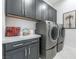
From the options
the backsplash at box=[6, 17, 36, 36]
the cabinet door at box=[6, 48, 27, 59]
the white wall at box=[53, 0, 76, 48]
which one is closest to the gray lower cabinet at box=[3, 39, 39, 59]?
the cabinet door at box=[6, 48, 27, 59]

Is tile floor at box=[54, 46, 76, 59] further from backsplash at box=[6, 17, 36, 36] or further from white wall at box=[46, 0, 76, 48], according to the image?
backsplash at box=[6, 17, 36, 36]

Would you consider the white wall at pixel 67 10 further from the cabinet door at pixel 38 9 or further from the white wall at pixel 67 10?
the cabinet door at pixel 38 9

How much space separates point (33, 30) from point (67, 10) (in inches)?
83.2

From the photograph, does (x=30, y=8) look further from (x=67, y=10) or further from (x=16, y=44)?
(x=67, y=10)

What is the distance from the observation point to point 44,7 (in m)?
3.02

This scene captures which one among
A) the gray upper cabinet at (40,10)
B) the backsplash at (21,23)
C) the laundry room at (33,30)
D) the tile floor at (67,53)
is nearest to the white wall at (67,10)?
the laundry room at (33,30)

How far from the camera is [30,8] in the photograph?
7.34 ft

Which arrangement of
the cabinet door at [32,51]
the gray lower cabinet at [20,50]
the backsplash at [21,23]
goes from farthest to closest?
the backsplash at [21,23]
the cabinet door at [32,51]
the gray lower cabinet at [20,50]

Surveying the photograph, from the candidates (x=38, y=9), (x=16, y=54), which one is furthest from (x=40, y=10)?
(x=16, y=54)

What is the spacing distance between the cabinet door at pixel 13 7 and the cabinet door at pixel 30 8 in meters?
0.21

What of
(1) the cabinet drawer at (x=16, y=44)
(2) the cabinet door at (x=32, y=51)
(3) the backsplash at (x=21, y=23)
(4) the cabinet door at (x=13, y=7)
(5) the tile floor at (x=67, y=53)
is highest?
(4) the cabinet door at (x=13, y=7)

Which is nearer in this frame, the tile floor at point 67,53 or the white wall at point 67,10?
the tile floor at point 67,53

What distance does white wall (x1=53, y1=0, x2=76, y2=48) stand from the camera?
368 cm

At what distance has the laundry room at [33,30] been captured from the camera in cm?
152
